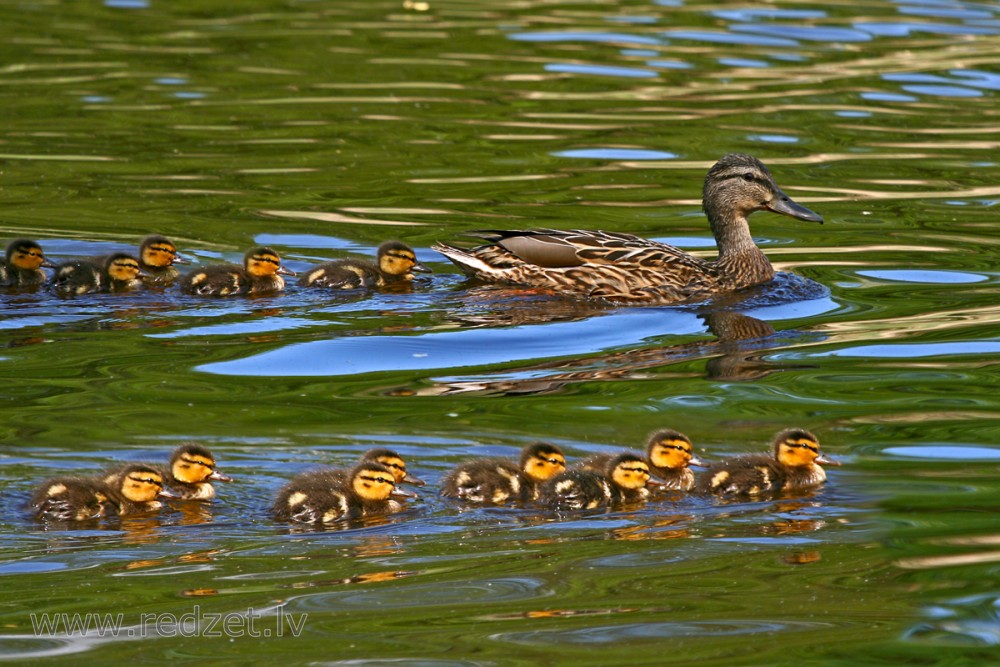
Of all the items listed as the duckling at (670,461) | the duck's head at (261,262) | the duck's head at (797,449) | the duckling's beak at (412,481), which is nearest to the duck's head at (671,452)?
the duckling at (670,461)

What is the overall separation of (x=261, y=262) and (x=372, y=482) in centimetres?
381

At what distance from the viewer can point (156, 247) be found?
10.3 metres

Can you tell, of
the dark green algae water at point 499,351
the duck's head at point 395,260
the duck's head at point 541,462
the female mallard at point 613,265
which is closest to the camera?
the dark green algae water at point 499,351

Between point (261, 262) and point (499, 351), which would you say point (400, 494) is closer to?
point (499, 351)

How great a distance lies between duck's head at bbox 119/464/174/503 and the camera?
6473 millimetres

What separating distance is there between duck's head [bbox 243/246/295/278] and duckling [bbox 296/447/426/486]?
3505 mm

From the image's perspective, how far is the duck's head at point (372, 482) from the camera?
6.46 metres

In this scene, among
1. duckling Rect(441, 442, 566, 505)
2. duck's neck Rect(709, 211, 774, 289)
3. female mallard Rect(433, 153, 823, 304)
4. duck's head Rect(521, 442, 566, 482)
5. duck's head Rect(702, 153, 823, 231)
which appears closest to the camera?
duckling Rect(441, 442, 566, 505)

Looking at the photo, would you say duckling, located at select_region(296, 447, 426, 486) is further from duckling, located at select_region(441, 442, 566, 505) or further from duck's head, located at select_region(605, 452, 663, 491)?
duck's head, located at select_region(605, 452, 663, 491)

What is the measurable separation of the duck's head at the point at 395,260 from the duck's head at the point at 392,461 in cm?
364

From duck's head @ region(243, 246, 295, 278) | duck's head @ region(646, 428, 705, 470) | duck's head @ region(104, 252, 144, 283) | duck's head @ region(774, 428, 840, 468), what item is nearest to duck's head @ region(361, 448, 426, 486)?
duck's head @ region(646, 428, 705, 470)

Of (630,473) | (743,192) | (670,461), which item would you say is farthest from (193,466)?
(743,192)

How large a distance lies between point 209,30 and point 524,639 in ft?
53.6

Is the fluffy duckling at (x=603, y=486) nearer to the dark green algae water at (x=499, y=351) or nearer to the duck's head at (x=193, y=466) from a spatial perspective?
the dark green algae water at (x=499, y=351)
